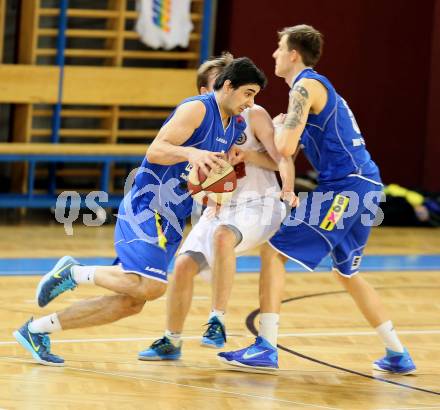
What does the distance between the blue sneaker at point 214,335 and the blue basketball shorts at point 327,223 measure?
1.74 feet

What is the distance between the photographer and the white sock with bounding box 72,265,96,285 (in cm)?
558

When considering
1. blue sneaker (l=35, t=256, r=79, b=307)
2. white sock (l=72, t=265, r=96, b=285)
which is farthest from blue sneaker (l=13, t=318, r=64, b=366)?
white sock (l=72, t=265, r=96, b=285)

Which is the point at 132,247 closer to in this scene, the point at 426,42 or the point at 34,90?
the point at 34,90

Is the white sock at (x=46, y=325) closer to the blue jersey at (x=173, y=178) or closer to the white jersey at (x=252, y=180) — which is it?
the blue jersey at (x=173, y=178)

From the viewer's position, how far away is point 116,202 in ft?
35.3

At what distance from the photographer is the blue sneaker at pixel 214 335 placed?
5.86m

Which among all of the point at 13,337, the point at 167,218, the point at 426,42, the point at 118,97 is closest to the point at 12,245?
the point at 118,97

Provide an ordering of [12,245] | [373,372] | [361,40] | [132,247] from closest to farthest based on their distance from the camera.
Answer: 1. [132,247]
2. [373,372]
3. [12,245]
4. [361,40]

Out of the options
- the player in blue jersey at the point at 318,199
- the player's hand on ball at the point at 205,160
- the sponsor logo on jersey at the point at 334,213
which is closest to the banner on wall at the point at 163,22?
the player in blue jersey at the point at 318,199

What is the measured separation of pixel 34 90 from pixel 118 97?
2.80ft

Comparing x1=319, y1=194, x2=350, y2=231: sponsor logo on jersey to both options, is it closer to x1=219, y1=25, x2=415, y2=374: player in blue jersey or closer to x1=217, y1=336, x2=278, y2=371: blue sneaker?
x1=219, y1=25, x2=415, y2=374: player in blue jersey

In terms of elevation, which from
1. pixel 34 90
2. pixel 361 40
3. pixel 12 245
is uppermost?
pixel 361 40

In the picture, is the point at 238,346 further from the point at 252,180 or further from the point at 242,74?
the point at 242,74

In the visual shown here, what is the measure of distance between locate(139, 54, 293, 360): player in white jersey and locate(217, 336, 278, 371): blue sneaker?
0.37ft
